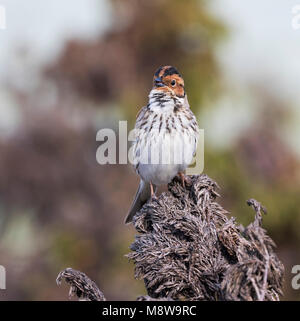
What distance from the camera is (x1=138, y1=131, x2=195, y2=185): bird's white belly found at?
4.40 m

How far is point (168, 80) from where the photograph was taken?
4.34 m

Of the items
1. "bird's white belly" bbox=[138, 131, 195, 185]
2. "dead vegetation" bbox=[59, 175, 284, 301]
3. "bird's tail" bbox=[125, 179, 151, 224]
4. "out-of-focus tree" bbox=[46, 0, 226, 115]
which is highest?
"out-of-focus tree" bbox=[46, 0, 226, 115]

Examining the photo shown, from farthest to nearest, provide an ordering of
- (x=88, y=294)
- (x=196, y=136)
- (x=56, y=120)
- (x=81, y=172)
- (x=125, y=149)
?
(x=81, y=172)
(x=56, y=120)
(x=125, y=149)
(x=196, y=136)
(x=88, y=294)

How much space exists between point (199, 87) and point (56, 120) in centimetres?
265

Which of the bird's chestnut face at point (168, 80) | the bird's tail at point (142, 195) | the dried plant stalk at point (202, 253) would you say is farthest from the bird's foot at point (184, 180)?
the bird's tail at point (142, 195)

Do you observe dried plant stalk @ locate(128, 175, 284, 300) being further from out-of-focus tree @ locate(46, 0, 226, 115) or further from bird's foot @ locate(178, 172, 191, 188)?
out-of-focus tree @ locate(46, 0, 226, 115)

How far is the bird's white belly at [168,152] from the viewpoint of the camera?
4398 mm

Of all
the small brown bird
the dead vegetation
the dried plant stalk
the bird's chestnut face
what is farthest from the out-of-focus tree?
the dead vegetation

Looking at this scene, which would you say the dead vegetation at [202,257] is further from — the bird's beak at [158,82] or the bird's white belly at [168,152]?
the bird's beak at [158,82]

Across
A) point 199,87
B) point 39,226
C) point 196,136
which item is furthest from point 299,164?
point 196,136

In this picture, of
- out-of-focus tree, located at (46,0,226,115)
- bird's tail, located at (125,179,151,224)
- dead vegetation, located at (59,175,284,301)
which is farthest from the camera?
out-of-focus tree, located at (46,0,226,115)

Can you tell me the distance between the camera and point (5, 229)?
38.2 ft

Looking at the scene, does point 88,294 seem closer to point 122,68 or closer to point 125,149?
point 125,149

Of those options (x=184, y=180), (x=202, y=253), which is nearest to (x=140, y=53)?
(x=184, y=180)
